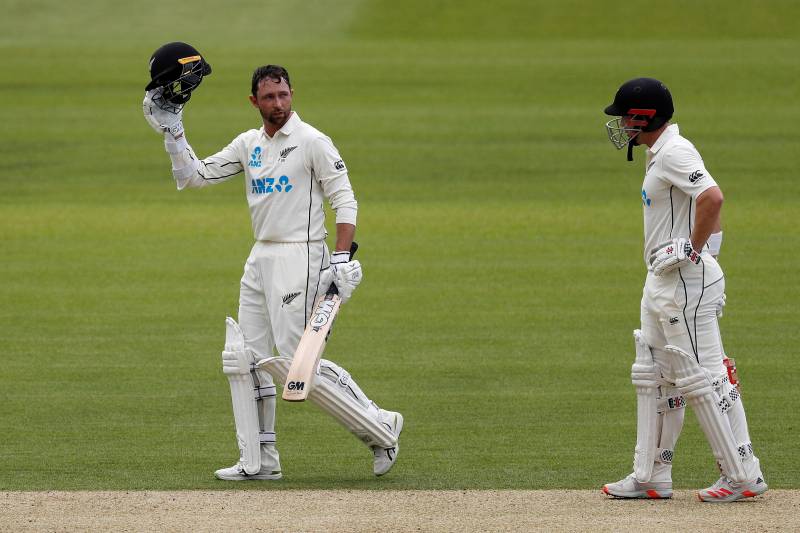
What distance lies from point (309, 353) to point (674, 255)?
161 cm

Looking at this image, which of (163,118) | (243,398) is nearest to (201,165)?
(163,118)

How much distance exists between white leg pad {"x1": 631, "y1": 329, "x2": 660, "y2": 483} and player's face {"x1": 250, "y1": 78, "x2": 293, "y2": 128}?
187 cm

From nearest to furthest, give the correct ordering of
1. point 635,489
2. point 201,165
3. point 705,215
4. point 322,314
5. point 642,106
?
point 705,215 < point 642,106 < point 635,489 < point 322,314 < point 201,165

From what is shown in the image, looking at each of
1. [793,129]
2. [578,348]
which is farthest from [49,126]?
[578,348]

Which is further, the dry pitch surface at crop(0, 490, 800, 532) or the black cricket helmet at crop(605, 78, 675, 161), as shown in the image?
the black cricket helmet at crop(605, 78, 675, 161)

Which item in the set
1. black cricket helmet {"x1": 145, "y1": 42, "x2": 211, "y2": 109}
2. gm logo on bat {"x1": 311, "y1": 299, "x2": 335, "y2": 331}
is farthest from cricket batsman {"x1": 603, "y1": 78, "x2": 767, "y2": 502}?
black cricket helmet {"x1": 145, "y1": 42, "x2": 211, "y2": 109}

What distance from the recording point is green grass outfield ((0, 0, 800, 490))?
714 cm

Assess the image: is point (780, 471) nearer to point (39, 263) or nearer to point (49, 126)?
point (39, 263)

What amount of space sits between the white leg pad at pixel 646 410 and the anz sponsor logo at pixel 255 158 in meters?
1.88

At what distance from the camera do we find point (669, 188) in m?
5.67

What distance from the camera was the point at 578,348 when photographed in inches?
373

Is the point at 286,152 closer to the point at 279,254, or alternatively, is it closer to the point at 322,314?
the point at 279,254

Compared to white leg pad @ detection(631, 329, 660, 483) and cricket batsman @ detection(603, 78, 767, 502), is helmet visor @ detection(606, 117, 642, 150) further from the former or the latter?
white leg pad @ detection(631, 329, 660, 483)

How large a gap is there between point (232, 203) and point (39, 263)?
4.12 m
